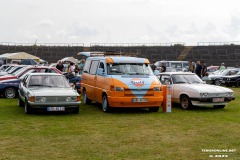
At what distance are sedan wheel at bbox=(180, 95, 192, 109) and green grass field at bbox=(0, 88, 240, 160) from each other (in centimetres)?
33

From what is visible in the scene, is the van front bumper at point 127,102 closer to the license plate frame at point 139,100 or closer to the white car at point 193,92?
the license plate frame at point 139,100

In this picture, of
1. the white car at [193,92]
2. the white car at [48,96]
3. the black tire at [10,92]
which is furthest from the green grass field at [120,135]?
the black tire at [10,92]

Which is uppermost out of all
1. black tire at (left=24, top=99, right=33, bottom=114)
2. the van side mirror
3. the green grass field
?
the van side mirror

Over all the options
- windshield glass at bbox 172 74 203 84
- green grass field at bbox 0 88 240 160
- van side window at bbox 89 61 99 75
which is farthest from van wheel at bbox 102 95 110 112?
windshield glass at bbox 172 74 203 84

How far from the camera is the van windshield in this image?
13.1 m

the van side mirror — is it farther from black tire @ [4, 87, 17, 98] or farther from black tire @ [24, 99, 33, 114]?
black tire @ [4, 87, 17, 98]

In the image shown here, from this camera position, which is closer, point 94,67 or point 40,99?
point 40,99

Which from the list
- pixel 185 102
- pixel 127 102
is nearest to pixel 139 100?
pixel 127 102

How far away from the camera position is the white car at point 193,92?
43.2 feet

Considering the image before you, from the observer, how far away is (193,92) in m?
13.3

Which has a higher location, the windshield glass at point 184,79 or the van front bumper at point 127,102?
the windshield glass at point 184,79

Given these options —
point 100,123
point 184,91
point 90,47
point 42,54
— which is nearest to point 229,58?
point 90,47

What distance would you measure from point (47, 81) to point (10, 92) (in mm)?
4760

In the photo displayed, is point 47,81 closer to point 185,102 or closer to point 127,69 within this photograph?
point 127,69
